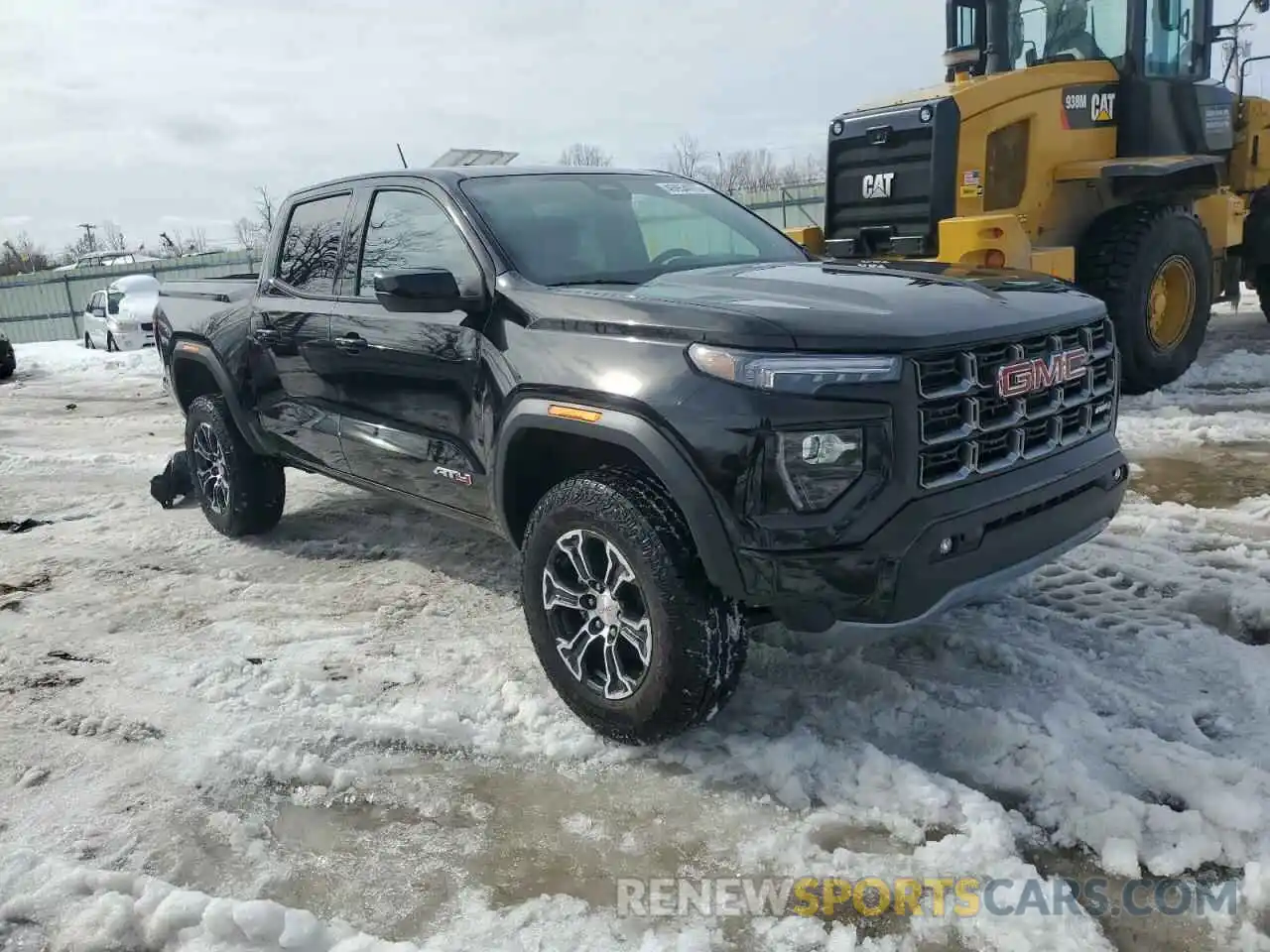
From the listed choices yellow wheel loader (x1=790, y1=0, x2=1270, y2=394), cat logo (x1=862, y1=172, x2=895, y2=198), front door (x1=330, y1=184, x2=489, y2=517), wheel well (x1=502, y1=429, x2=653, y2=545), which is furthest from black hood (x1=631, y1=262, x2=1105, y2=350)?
cat logo (x1=862, y1=172, x2=895, y2=198)

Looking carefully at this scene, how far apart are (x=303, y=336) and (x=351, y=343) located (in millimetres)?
495

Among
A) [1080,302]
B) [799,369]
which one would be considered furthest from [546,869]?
[1080,302]

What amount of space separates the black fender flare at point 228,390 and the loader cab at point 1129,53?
6055 mm

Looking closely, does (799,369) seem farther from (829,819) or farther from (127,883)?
(127,883)

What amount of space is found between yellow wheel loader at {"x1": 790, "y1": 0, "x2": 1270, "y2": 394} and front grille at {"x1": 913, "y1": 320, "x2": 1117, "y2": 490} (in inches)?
164

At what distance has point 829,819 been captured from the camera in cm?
282

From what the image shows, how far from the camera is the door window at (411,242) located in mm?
3826

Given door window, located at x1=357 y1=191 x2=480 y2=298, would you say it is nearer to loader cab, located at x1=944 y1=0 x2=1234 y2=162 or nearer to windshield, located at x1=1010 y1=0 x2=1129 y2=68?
loader cab, located at x1=944 y1=0 x2=1234 y2=162

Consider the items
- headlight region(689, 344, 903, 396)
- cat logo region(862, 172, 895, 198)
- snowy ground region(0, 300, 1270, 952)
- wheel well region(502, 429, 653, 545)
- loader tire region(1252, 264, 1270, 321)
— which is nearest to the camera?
snowy ground region(0, 300, 1270, 952)

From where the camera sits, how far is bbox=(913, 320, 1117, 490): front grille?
9.21 ft

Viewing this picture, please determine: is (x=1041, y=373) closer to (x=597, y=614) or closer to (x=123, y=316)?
(x=597, y=614)

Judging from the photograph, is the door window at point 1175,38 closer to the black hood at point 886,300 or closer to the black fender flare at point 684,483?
the black hood at point 886,300

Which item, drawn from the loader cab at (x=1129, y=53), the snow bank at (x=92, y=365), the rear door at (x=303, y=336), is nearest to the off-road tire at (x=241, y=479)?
the rear door at (x=303, y=336)

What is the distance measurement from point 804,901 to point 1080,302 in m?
2.18
